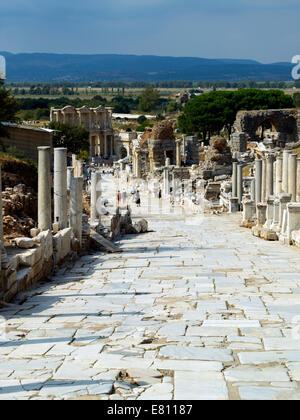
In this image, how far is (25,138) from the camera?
3412 centimetres

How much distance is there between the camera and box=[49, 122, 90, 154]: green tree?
66.4 m

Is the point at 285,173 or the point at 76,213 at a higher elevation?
the point at 285,173

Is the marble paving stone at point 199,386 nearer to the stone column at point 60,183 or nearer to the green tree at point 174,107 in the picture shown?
the stone column at point 60,183

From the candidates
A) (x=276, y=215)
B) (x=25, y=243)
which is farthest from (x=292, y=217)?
(x=25, y=243)

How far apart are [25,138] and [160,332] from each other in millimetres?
28107

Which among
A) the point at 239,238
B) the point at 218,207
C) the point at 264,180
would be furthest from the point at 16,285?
the point at 218,207

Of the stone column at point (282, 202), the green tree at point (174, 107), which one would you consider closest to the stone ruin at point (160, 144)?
the stone column at point (282, 202)

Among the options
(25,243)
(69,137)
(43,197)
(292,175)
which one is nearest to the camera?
(25,243)

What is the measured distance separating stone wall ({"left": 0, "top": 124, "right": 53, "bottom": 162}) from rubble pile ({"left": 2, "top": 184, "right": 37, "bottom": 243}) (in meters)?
10.5

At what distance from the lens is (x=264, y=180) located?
74.2 ft

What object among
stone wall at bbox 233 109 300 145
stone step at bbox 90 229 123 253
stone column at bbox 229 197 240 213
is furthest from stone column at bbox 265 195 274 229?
stone wall at bbox 233 109 300 145

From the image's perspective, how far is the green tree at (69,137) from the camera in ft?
218

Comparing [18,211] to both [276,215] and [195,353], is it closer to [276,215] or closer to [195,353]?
[276,215]

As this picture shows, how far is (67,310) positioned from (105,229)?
8.76 meters
